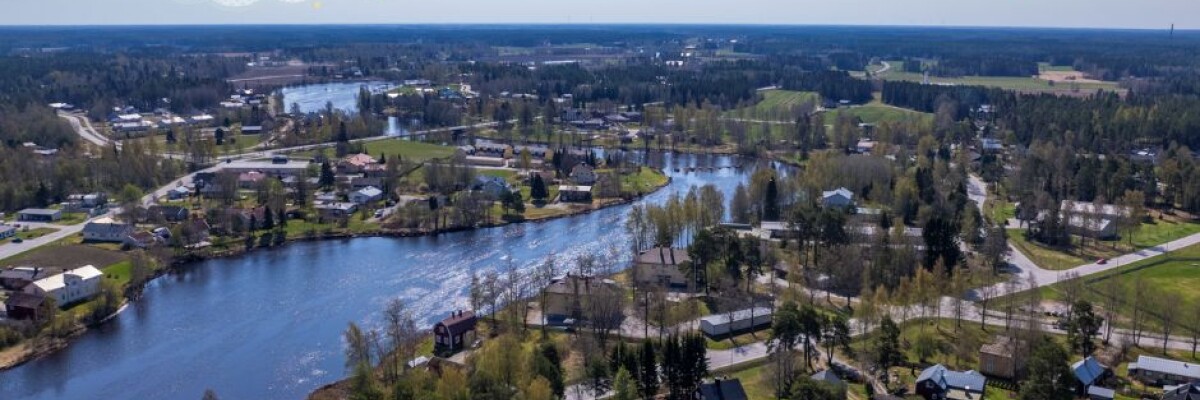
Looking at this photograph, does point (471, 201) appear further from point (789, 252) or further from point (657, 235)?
point (789, 252)

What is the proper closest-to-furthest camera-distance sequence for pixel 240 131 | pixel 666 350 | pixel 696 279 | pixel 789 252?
pixel 666 350, pixel 696 279, pixel 789 252, pixel 240 131

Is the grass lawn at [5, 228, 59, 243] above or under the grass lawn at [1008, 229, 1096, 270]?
above

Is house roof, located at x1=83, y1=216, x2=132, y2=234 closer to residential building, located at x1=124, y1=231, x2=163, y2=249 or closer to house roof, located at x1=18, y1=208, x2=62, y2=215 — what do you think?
residential building, located at x1=124, y1=231, x2=163, y2=249

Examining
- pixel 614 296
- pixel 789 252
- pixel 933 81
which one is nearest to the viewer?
pixel 614 296

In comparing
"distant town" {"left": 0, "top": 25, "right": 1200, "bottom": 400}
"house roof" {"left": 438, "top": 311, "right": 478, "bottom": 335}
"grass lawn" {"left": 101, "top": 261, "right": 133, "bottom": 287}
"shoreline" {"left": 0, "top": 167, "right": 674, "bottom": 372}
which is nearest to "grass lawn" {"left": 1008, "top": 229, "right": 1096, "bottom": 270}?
"distant town" {"left": 0, "top": 25, "right": 1200, "bottom": 400}

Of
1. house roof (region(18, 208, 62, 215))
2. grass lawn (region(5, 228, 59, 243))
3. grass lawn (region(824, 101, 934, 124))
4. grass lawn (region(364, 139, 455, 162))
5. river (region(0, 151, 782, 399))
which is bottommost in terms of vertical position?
river (region(0, 151, 782, 399))

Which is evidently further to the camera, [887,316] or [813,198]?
[813,198]

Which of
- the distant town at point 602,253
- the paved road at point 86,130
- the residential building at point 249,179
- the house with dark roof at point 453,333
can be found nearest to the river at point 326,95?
the distant town at point 602,253

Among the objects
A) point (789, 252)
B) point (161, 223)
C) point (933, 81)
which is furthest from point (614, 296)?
point (933, 81)

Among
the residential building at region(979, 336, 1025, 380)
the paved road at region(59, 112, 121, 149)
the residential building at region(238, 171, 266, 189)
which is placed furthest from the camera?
the paved road at region(59, 112, 121, 149)
